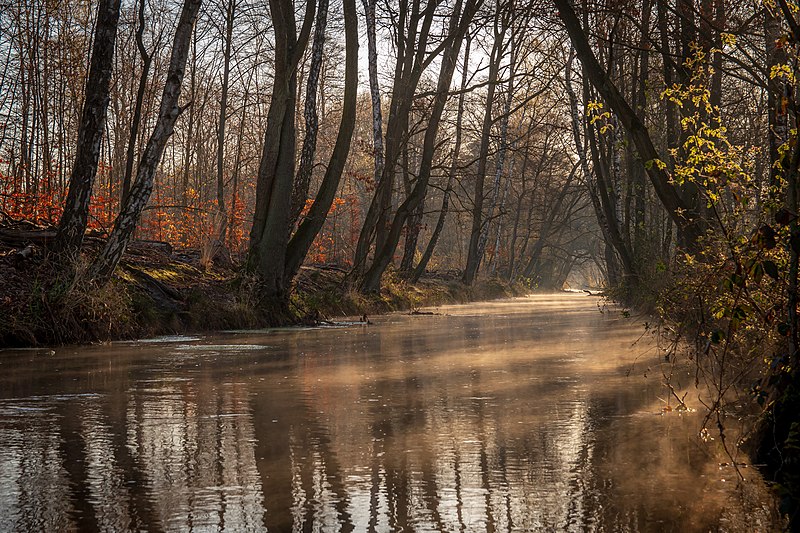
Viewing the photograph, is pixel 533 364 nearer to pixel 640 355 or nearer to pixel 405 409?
pixel 640 355

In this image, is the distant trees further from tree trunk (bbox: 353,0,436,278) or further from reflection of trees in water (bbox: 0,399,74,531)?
reflection of trees in water (bbox: 0,399,74,531)

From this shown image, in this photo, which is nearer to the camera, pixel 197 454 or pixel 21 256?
pixel 197 454

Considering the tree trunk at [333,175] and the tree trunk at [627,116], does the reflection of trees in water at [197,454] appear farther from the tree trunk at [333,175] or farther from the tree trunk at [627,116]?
the tree trunk at [333,175]

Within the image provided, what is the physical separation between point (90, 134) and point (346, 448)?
8.14 meters

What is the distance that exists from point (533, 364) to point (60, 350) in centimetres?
547

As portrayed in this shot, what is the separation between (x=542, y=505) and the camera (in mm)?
3611

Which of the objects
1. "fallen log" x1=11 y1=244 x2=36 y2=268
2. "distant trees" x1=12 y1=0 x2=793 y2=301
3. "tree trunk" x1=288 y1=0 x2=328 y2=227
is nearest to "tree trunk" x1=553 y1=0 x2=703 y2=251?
"distant trees" x1=12 y1=0 x2=793 y2=301

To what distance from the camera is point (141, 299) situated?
42.9 feet

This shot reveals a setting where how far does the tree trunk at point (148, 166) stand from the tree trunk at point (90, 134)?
1.41 feet

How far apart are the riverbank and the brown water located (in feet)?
5.34

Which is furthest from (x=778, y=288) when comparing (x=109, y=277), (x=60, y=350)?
(x=109, y=277)

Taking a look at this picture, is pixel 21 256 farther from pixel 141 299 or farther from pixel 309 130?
pixel 309 130

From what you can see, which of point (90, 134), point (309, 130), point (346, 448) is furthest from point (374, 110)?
point (346, 448)

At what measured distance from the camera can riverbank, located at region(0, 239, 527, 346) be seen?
35.6ft
